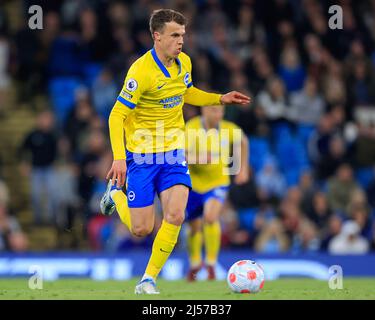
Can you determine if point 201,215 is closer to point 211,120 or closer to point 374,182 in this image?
point 211,120

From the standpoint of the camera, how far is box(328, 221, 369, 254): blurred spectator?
16281mm

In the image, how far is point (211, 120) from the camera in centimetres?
1370

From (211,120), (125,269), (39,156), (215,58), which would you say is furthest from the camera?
(215,58)

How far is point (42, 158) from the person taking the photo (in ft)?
56.0

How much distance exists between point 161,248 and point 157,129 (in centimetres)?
121

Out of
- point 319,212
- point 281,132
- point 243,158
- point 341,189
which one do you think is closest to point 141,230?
point 243,158

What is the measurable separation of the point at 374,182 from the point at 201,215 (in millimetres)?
4895

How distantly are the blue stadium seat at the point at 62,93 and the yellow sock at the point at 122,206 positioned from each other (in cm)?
771

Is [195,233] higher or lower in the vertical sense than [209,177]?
lower

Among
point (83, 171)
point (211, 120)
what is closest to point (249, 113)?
point (83, 171)

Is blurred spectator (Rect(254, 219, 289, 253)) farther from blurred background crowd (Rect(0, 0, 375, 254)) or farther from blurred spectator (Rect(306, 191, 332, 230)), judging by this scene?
blurred spectator (Rect(306, 191, 332, 230))

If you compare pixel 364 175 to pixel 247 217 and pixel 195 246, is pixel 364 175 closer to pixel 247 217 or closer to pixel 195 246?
pixel 247 217

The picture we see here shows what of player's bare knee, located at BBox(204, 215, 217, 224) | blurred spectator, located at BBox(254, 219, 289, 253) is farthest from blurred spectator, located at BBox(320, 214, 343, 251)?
player's bare knee, located at BBox(204, 215, 217, 224)

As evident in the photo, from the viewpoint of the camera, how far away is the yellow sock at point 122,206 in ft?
35.4
